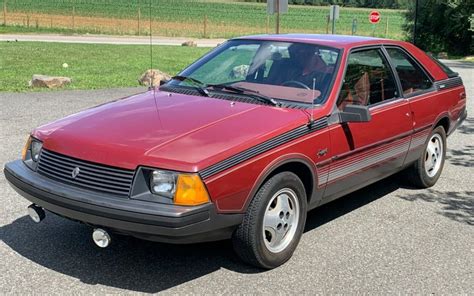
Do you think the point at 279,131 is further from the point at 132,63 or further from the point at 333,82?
the point at 132,63

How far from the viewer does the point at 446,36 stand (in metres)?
34.8

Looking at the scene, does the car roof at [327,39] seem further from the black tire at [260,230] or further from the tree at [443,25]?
the tree at [443,25]

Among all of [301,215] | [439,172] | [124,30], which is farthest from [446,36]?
[301,215]

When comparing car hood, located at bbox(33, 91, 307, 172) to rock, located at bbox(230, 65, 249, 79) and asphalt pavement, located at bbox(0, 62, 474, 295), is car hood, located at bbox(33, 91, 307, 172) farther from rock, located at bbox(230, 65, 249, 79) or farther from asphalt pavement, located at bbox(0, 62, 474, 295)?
asphalt pavement, located at bbox(0, 62, 474, 295)

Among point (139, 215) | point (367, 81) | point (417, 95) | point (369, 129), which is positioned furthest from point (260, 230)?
point (417, 95)

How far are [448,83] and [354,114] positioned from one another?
7.59 ft

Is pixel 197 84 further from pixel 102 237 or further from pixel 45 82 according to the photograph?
pixel 45 82

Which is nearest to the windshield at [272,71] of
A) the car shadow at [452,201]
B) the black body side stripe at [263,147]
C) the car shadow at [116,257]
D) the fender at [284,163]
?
the black body side stripe at [263,147]

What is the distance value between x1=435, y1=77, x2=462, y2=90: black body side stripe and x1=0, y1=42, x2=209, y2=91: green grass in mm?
8688

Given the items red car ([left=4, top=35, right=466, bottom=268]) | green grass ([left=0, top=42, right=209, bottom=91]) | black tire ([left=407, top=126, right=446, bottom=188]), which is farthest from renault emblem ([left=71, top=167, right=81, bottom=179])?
green grass ([left=0, top=42, right=209, bottom=91])

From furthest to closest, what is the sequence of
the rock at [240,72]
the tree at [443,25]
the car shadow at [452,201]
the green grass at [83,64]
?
the tree at [443,25] < the green grass at [83,64] < the car shadow at [452,201] < the rock at [240,72]

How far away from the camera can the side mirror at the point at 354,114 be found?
163 inches

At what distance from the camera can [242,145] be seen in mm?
3488

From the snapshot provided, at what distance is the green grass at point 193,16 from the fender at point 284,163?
37.3 metres
